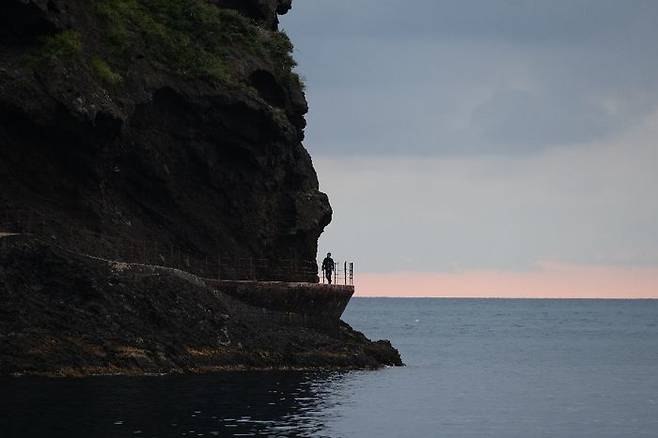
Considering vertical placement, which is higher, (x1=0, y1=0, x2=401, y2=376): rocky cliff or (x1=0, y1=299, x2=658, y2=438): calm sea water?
(x1=0, y1=0, x2=401, y2=376): rocky cliff

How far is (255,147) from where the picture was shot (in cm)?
6981

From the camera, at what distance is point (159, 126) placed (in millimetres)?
66375

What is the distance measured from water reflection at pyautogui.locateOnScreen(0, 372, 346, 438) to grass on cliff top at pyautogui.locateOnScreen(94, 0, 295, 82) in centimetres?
1932

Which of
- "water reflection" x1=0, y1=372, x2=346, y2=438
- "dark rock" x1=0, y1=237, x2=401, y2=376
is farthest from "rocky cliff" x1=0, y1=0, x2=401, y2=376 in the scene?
"water reflection" x1=0, y1=372, x2=346, y2=438

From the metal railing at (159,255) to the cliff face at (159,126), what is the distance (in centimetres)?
24

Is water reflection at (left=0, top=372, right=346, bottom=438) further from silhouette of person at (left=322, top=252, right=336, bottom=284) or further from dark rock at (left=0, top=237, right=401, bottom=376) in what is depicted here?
silhouette of person at (left=322, top=252, right=336, bottom=284)

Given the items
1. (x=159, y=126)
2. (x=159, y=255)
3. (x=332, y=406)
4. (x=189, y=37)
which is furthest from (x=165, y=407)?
(x=189, y=37)

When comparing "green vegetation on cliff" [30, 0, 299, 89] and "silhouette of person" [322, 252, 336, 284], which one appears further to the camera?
"silhouette of person" [322, 252, 336, 284]

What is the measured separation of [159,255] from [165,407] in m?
20.8

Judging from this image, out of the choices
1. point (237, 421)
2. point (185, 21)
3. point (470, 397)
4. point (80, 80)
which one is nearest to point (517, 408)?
Answer: point (470, 397)

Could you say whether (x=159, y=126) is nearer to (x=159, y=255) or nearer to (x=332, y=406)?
(x=159, y=255)

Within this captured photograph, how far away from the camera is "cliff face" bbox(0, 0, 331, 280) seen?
58000mm

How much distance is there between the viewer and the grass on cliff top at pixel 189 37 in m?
66.1

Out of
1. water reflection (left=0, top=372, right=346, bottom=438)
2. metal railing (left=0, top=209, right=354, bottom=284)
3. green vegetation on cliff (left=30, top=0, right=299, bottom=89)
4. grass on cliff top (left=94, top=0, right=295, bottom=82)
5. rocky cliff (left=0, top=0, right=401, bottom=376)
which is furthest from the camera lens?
grass on cliff top (left=94, top=0, right=295, bottom=82)
